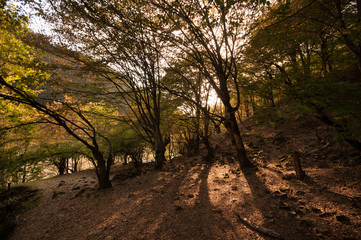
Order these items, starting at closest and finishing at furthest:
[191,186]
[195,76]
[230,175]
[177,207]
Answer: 1. [177,207]
2. [191,186]
3. [230,175]
4. [195,76]

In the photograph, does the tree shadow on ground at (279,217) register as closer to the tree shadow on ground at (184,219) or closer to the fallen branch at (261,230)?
the fallen branch at (261,230)

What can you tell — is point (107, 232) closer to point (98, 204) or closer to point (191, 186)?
point (98, 204)

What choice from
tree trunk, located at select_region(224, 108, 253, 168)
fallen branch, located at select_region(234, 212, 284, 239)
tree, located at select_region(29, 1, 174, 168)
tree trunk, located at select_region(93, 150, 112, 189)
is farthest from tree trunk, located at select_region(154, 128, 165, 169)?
fallen branch, located at select_region(234, 212, 284, 239)

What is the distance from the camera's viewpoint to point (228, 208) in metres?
3.87

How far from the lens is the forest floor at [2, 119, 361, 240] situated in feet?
9.75

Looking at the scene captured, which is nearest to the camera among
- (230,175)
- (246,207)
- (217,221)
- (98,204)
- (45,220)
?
(217,221)

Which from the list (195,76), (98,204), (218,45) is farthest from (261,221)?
(195,76)

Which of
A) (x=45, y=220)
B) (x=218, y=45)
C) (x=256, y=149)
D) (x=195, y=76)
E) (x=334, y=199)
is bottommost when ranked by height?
(x=45, y=220)

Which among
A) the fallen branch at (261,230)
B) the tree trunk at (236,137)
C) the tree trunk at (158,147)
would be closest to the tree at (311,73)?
the tree trunk at (236,137)

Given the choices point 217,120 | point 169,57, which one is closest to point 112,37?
point 169,57

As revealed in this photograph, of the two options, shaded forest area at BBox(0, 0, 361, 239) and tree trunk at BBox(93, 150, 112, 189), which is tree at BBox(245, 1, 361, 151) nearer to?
shaded forest area at BBox(0, 0, 361, 239)

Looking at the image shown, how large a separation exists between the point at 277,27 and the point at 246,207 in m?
7.50

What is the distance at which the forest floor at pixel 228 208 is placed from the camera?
2.97 metres

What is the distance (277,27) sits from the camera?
19.8 feet
